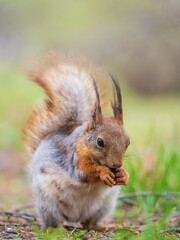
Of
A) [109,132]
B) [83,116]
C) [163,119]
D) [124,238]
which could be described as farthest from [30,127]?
[163,119]

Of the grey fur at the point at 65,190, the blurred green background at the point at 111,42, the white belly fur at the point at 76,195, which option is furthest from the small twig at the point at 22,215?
the blurred green background at the point at 111,42

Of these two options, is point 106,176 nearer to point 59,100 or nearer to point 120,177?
point 120,177

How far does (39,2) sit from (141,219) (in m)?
8.57

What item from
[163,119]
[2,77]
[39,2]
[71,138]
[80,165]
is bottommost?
[80,165]

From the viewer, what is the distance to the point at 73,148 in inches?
84.5

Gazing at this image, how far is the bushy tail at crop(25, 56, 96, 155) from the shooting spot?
97.9 inches

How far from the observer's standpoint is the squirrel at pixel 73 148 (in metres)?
1.96

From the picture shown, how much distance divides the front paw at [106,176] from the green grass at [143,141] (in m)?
0.24

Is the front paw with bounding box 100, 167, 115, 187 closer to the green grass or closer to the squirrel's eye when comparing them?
the squirrel's eye

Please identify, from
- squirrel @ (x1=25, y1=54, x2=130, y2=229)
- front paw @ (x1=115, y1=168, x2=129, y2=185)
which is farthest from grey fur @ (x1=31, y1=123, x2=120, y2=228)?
front paw @ (x1=115, y1=168, x2=129, y2=185)

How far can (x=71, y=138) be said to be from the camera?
2.23 meters

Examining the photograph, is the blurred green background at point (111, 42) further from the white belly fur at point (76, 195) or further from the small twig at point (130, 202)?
the white belly fur at point (76, 195)

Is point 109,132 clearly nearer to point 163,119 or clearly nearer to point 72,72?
point 72,72

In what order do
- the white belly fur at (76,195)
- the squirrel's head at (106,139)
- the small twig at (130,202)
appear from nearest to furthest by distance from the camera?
1. the squirrel's head at (106,139)
2. the white belly fur at (76,195)
3. the small twig at (130,202)
